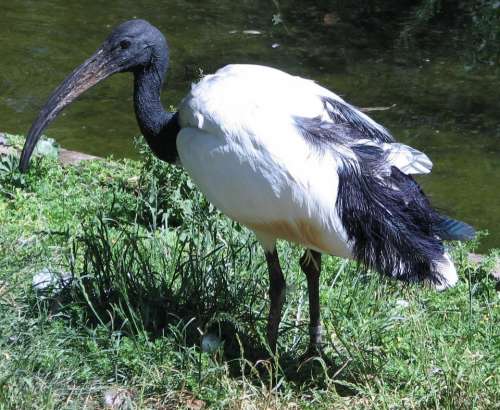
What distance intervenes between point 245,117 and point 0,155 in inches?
94.1

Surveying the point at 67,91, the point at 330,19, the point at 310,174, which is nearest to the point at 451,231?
the point at 310,174

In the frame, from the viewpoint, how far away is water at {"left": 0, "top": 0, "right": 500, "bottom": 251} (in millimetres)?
7359

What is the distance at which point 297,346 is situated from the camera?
185 inches

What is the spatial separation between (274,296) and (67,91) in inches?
48.9

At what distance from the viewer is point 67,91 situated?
450cm

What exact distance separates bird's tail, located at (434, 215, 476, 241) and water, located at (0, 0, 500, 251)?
2004mm

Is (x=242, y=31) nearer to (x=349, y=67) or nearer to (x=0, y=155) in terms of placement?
(x=349, y=67)

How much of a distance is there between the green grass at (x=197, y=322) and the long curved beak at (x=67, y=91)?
1.56 feet

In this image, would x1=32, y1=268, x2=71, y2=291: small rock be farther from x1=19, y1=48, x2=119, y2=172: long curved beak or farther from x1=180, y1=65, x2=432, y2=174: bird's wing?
x1=180, y1=65, x2=432, y2=174: bird's wing

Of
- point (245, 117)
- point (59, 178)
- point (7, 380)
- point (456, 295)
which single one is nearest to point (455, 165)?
point (456, 295)

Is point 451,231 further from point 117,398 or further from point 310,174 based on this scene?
point 117,398

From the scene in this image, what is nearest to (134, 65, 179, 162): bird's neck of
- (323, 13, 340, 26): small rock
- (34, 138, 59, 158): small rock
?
(34, 138, 59, 158): small rock

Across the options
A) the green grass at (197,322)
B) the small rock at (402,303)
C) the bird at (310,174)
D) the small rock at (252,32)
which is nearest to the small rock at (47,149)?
the green grass at (197,322)

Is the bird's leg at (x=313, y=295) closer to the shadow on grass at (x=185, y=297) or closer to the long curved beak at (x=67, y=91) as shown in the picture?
the shadow on grass at (x=185, y=297)
